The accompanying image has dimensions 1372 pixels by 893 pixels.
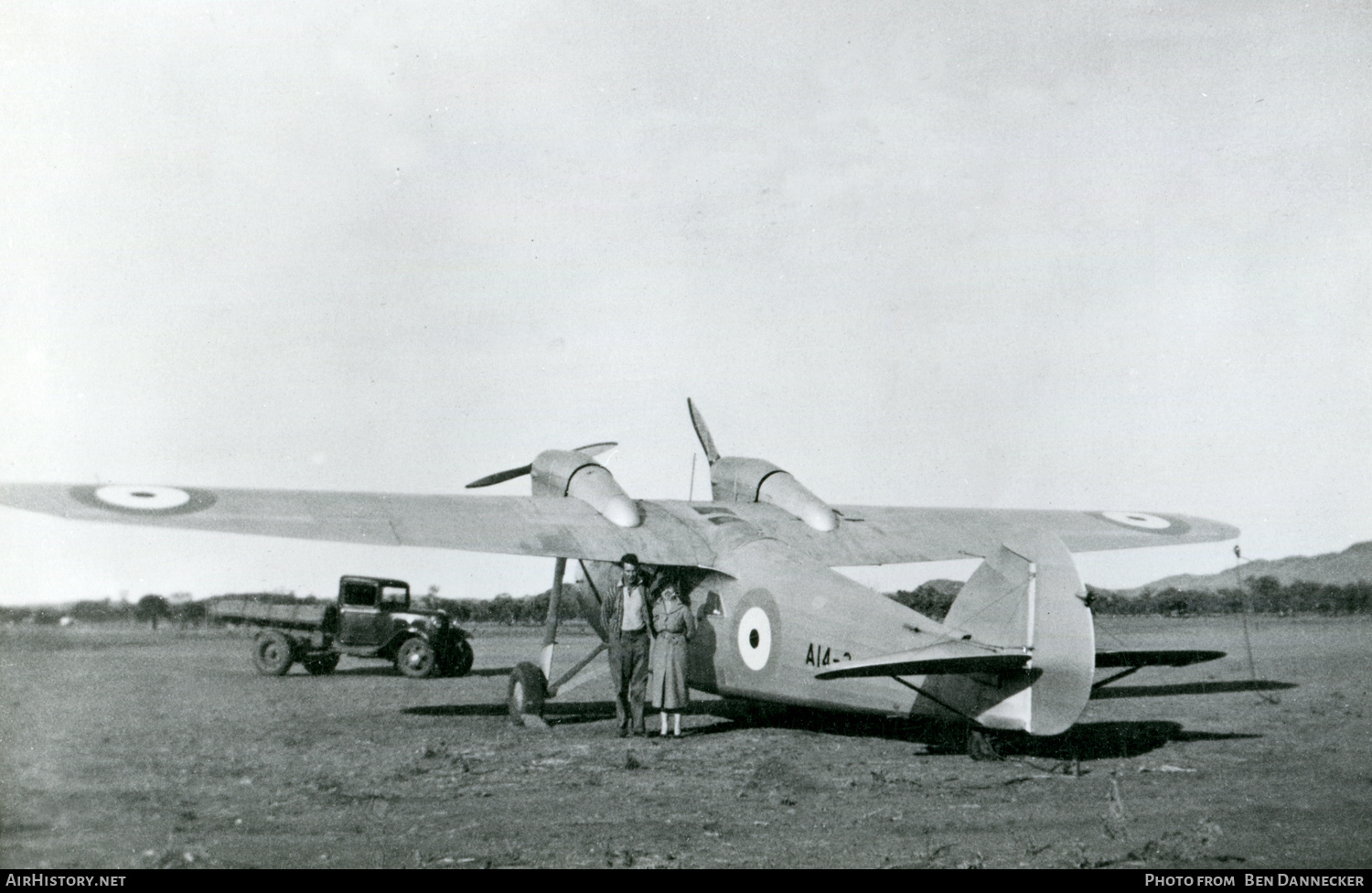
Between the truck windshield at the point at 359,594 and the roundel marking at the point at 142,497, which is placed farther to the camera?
the truck windshield at the point at 359,594

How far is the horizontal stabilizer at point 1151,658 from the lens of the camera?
8.27 meters

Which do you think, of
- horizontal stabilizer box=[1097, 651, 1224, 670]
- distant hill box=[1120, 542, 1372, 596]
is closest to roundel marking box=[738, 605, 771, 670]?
horizontal stabilizer box=[1097, 651, 1224, 670]

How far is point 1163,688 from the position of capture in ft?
48.9

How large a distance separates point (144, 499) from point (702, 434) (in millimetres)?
7872

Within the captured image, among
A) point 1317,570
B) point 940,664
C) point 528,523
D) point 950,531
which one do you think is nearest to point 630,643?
point 528,523

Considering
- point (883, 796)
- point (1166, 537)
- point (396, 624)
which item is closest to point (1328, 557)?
point (1166, 537)

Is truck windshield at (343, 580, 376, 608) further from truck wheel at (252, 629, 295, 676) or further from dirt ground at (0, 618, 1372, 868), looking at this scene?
dirt ground at (0, 618, 1372, 868)

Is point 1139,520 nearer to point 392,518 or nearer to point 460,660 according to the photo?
point 392,518

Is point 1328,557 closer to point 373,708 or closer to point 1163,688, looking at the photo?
point 1163,688

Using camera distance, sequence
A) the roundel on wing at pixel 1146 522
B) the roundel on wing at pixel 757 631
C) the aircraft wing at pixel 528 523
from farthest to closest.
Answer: the roundel on wing at pixel 1146 522, the roundel on wing at pixel 757 631, the aircraft wing at pixel 528 523

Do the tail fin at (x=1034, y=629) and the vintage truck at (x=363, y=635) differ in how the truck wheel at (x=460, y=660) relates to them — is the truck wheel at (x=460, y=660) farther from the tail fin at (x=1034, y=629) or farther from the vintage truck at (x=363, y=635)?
the tail fin at (x=1034, y=629)

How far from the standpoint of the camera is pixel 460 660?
1939 centimetres

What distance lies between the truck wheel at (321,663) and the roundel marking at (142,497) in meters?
10.1

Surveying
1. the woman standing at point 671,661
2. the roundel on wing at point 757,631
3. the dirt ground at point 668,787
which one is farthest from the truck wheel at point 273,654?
the roundel on wing at point 757,631
